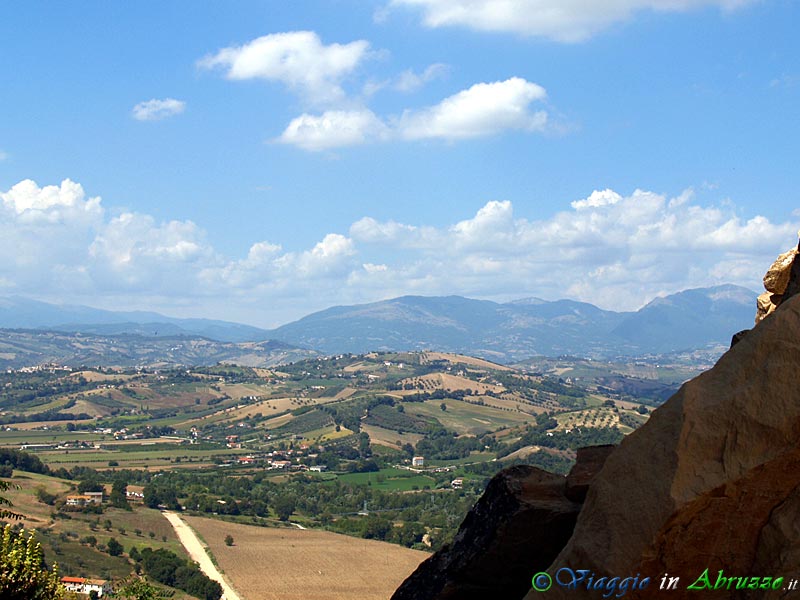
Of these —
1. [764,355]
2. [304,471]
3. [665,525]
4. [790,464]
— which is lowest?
[304,471]

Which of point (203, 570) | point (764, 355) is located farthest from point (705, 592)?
point (203, 570)

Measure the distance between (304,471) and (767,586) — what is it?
7211 inches

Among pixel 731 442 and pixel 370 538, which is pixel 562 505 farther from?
pixel 370 538

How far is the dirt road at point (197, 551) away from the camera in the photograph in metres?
80.2

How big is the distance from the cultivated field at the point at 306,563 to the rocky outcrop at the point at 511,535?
6548cm

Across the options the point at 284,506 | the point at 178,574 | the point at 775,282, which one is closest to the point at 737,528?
the point at 775,282

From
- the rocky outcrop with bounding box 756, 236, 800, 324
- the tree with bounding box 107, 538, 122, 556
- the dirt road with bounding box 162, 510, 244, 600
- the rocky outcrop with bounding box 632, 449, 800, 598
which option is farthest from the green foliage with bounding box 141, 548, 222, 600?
the rocky outcrop with bounding box 632, 449, 800, 598

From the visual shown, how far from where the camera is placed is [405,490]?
16388 centimetres

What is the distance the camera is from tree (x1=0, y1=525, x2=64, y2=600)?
18.7 m

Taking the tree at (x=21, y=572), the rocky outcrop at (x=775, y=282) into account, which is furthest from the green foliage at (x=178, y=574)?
the rocky outcrop at (x=775, y=282)

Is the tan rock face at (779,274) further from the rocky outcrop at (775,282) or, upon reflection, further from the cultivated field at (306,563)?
the cultivated field at (306,563)

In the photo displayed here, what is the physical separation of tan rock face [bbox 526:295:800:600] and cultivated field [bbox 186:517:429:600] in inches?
2758

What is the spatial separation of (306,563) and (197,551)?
51.2 feet

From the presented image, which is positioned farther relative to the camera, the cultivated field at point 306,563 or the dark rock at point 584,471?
the cultivated field at point 306,563
